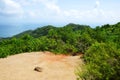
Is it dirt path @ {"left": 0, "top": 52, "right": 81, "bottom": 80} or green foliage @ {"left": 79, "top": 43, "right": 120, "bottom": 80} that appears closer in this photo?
green foliage @ {"left": 79, "top": 43, "right": 120, "bottom": 80}

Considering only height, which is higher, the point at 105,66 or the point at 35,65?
the point at 105,66

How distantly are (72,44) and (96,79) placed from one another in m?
27.2

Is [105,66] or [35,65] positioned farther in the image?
[35,65]

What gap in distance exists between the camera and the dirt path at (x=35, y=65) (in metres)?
28.4

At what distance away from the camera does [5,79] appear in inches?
1081

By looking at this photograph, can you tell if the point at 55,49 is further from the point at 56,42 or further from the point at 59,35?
the point at 59,35

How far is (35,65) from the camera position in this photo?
3272 cm

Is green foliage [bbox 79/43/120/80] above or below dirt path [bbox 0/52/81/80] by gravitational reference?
above

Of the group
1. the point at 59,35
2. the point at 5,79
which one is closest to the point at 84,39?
the point at 59,35

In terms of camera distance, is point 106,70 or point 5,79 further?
point 5,79

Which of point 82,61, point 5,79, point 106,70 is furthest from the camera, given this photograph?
point 82,61

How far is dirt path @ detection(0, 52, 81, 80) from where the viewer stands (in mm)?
28438

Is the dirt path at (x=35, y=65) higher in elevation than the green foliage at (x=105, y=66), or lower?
lower

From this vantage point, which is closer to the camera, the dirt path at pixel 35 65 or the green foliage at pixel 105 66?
the green foliage at pixel 105 66
